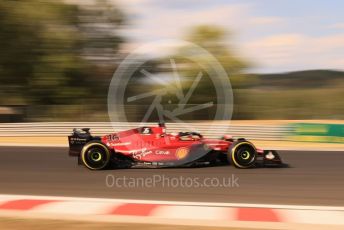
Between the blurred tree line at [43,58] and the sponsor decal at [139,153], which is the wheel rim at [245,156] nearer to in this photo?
the sponsor decal at [139,153]

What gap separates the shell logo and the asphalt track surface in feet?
0.87

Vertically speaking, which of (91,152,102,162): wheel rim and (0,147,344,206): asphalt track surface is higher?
(91,152,102,162): wheel rim

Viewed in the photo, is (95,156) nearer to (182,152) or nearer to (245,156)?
(182,152)

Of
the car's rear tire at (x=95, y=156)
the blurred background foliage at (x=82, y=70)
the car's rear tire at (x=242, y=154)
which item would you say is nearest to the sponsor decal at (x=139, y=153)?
the car's rear tire at (x=95, y=156)

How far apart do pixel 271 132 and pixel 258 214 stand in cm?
1148

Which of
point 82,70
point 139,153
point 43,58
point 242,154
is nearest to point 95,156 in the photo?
point 139,153

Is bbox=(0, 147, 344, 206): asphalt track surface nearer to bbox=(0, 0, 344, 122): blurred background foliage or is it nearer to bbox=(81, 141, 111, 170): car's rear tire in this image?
bbox=(81, 141, 111, 170): car's rear tire

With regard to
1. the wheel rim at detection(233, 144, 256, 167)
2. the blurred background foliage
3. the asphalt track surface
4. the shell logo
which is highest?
the blurred background foliage

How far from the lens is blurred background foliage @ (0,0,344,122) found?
2989cm

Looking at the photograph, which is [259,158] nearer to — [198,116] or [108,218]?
[108,218]

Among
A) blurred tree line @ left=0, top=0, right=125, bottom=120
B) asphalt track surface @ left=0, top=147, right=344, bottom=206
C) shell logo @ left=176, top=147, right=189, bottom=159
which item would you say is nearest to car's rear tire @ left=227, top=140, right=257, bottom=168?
asphalt track surface @ left=0, top=147, right=344, bottom=206

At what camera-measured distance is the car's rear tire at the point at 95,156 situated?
372 inches

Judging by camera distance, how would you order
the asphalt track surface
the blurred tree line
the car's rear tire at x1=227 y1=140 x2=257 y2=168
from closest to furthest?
1. the asphalt track surface
2. the car's rear tire at x1=227 y1=140 x2=257 y2=168
3. the blurred tree line

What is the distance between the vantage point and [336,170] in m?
9.85
